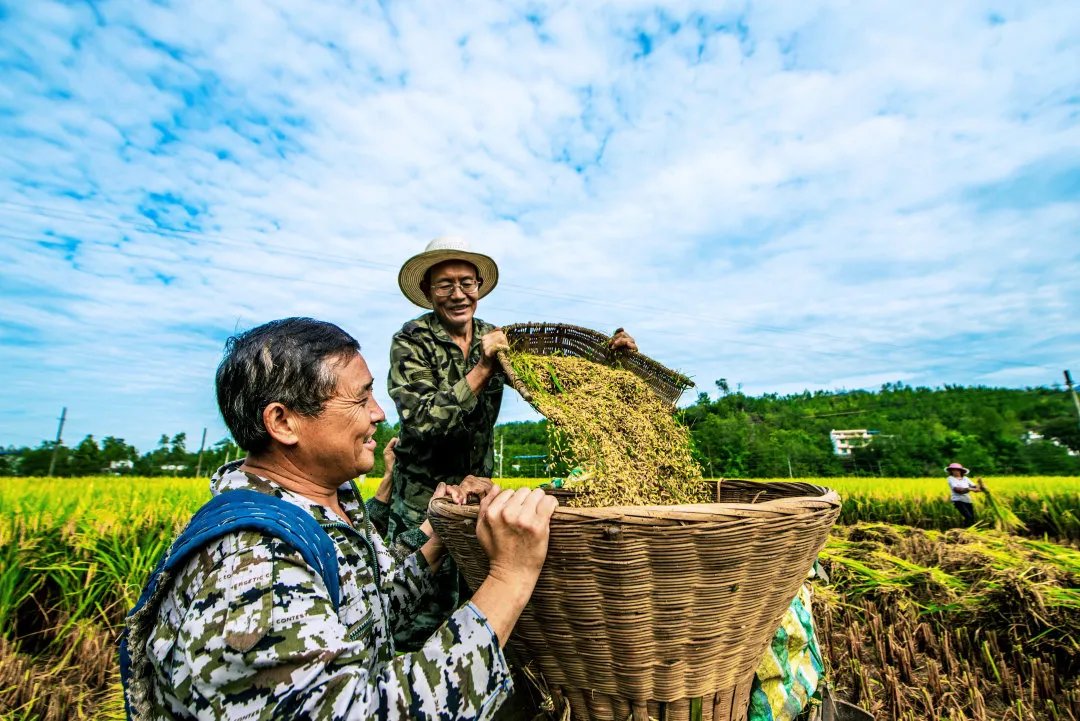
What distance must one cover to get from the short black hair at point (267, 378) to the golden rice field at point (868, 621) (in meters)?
2.54

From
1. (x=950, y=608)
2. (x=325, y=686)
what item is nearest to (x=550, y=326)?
(x=325, y=686)

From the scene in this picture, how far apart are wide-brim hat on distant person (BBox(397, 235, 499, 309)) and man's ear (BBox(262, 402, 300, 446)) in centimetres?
161

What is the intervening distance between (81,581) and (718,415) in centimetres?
418

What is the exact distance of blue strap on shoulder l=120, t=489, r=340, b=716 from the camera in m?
0.99

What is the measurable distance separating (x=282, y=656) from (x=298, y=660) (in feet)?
0.09

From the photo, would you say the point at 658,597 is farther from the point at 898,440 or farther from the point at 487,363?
the point at 898,440

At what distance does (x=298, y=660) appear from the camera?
876 mm

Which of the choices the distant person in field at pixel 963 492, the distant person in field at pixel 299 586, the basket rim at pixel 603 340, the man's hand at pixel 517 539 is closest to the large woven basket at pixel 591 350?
the basket rim at pixel 603 340

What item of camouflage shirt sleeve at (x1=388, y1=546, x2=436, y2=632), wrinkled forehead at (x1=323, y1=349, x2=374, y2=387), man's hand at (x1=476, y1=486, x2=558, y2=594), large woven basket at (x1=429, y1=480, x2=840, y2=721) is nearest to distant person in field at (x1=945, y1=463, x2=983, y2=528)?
large woven basket at (x1=429, y1=480, x2=840, y2=721)

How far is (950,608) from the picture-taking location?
11.3 feet

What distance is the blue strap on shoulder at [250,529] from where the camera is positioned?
988 mm

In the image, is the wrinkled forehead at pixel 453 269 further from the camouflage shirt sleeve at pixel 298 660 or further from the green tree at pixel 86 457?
the green tree at pixel 86 457

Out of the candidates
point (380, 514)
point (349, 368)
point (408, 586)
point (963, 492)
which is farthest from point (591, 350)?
point (963, 492)

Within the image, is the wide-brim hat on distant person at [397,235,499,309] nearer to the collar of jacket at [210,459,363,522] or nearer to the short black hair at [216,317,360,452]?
the short black hair at [216,317,360,452]
